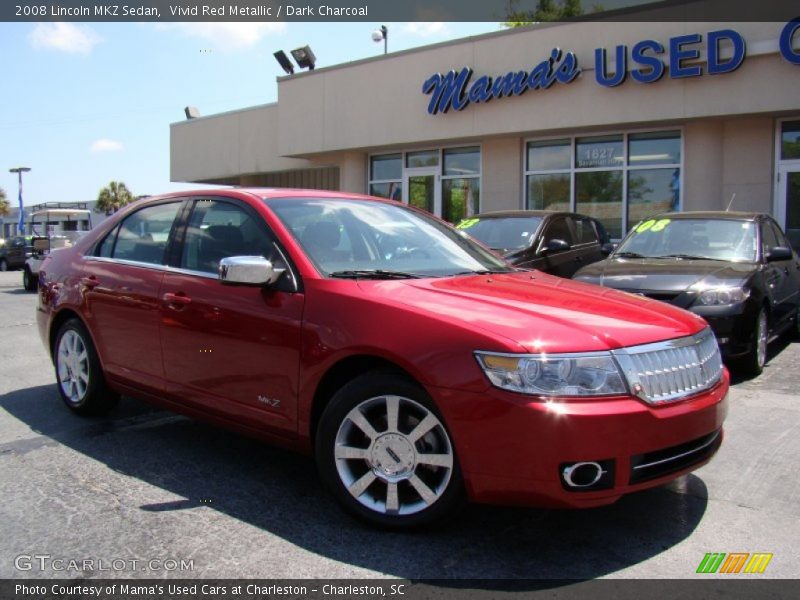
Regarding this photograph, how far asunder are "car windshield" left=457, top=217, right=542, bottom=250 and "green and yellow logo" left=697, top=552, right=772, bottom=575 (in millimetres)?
5917

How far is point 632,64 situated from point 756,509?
426 inches

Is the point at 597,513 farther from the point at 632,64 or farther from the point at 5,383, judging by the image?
the point at 632,64

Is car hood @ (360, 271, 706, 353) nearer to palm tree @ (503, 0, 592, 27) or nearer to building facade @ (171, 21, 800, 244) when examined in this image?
building facade @ (171, 21, 800, 244)

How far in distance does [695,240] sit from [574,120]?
21.8 feet

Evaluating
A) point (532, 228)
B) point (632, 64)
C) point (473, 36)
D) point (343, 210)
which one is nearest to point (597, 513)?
point (343, 210)

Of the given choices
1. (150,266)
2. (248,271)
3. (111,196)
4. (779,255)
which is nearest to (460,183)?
(779,255)

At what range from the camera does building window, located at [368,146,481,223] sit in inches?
631

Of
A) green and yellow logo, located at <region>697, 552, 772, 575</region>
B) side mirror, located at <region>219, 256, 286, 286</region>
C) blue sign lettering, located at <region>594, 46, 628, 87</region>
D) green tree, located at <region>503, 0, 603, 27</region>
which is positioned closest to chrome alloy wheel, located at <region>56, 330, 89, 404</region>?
side mirror, located at <region>219, 256, 286, 286</region>

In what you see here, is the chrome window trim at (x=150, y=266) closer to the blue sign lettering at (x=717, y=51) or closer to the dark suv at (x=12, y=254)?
the blue sign lettering at (x=717, y=51)

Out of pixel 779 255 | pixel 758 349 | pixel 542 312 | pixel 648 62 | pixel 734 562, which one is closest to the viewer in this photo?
pixel 734 562

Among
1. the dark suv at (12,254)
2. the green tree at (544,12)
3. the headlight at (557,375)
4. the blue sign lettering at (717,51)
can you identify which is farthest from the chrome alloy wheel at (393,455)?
the dark suv at (12,254)

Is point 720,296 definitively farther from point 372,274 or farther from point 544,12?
point 544,12

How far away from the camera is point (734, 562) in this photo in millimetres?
2971

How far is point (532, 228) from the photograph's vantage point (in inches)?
356
